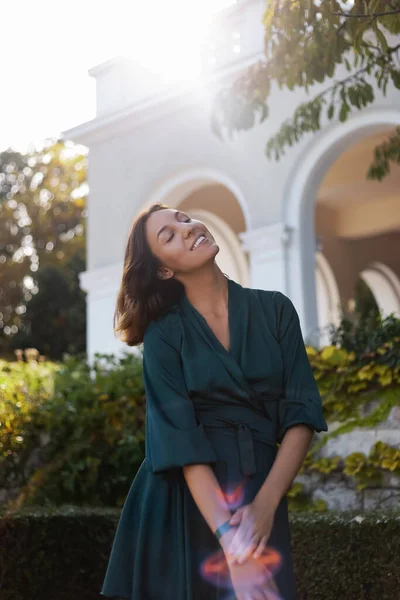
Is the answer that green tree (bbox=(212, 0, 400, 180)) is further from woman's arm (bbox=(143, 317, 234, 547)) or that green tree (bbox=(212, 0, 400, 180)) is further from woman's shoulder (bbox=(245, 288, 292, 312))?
woman's arm (bbox=(143, 317, 234, 547))

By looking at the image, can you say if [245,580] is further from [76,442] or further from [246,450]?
[76,442]

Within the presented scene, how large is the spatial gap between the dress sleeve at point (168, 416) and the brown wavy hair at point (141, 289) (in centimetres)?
13

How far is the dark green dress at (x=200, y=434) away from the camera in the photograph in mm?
2277

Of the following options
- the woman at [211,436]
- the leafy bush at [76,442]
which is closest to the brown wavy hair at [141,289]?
the woman at [211,436]

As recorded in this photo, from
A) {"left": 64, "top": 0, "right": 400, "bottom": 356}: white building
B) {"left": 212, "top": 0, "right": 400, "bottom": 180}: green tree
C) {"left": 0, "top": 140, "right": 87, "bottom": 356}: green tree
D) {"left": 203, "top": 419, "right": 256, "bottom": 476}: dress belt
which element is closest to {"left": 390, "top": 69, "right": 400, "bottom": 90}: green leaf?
{"left": 212, "top": 0, "right": 400, "bottom": 180}: green tree

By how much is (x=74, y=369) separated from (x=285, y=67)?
4.36 m

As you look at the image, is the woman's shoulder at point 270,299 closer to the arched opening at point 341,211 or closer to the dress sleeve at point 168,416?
the dress sleeve at point 168,416

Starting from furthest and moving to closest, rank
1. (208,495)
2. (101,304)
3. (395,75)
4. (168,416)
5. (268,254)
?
(101,304) < (268,254) < (395,75) < (168,416) < (208,495)

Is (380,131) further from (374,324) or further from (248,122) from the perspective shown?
(248,122)

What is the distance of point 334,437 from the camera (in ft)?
18.8

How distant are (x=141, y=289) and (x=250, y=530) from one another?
86 cm

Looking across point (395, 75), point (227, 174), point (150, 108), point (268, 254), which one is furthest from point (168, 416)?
point (150, 108)

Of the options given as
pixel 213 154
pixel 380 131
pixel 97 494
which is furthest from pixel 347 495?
pixel 213 154

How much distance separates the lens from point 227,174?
10.1m
